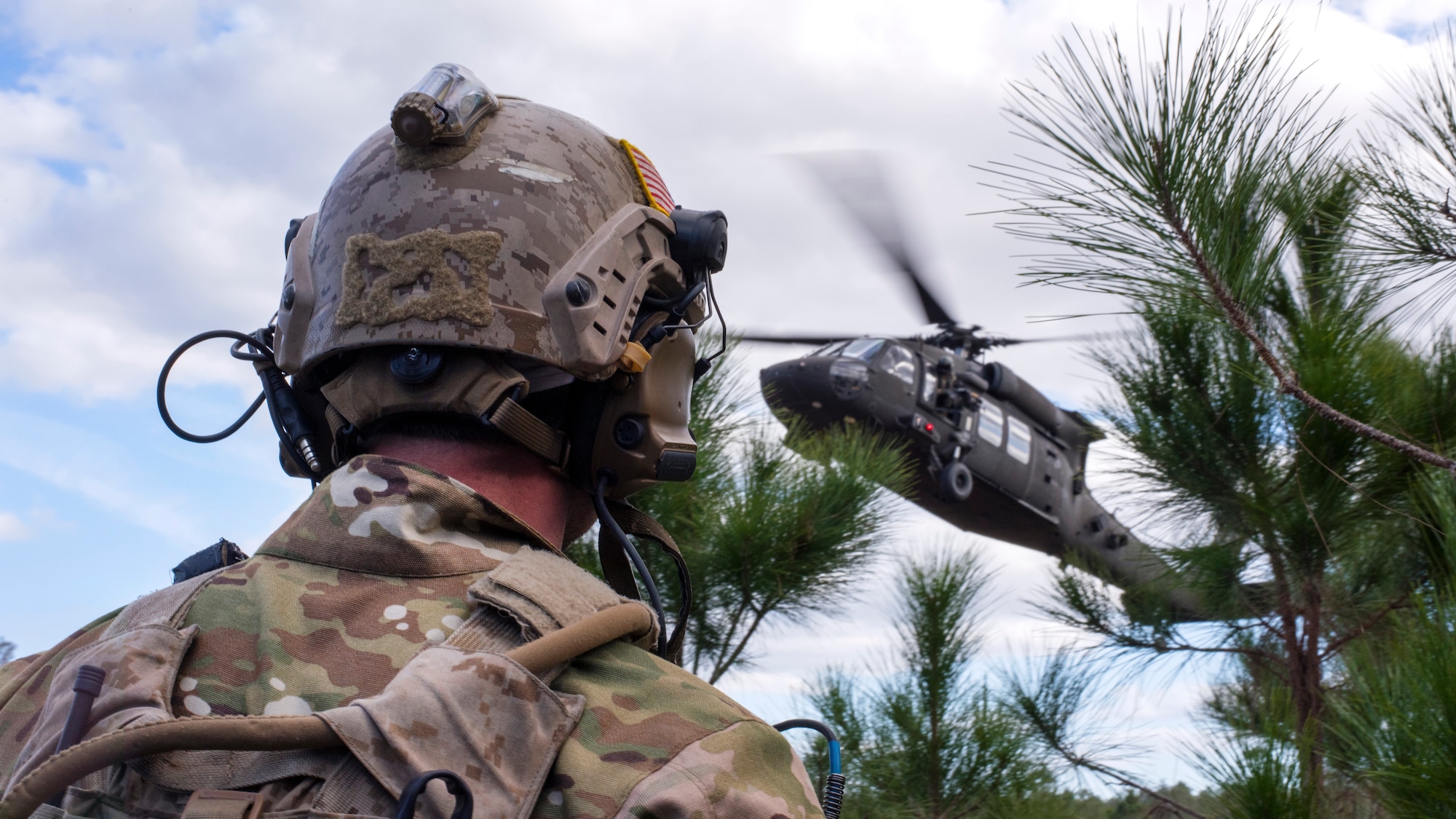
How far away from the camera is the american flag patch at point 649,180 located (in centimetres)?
175

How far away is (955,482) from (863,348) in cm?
123

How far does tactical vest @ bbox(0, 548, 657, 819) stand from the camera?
0.98 meters

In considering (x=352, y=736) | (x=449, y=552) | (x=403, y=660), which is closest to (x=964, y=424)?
(x=449, y=552)

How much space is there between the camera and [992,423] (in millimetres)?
9727

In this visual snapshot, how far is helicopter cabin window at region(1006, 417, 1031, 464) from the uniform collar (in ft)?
29.4

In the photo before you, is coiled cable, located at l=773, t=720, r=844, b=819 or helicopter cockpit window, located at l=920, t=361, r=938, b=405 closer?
coiled cable, located at l=773, t=720, r=844, b=819

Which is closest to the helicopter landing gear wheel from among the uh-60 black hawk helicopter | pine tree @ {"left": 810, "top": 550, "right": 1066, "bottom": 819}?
the uh-60 black hawk helicopter

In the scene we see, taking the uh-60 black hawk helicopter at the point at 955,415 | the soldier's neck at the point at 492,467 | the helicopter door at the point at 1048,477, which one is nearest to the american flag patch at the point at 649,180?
the soldier's neck at the point at 492,467

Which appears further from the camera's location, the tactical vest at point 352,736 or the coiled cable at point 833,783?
the coiled cable at point 833,783

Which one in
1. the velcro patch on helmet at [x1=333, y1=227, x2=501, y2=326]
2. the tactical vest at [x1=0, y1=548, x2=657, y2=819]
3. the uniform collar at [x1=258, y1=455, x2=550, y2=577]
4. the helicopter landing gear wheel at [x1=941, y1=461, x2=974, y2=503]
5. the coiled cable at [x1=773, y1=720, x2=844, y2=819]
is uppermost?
the helicopter landing gear wheel at [x1=941, y1=461, x2=974, y2=503]

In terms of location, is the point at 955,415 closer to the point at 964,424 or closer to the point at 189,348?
the point at 964,424

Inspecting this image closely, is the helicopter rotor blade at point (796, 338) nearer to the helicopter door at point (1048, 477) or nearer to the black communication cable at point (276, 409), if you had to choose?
the helicopter door at point (1048, 477)

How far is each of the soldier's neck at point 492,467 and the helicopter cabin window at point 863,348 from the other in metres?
7.68

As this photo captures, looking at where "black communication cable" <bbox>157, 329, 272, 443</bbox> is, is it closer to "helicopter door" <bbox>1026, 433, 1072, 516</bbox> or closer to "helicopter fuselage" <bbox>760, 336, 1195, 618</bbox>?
"helicopter fuselage" <bbox>760, 336, 1195, 618</bbox>
